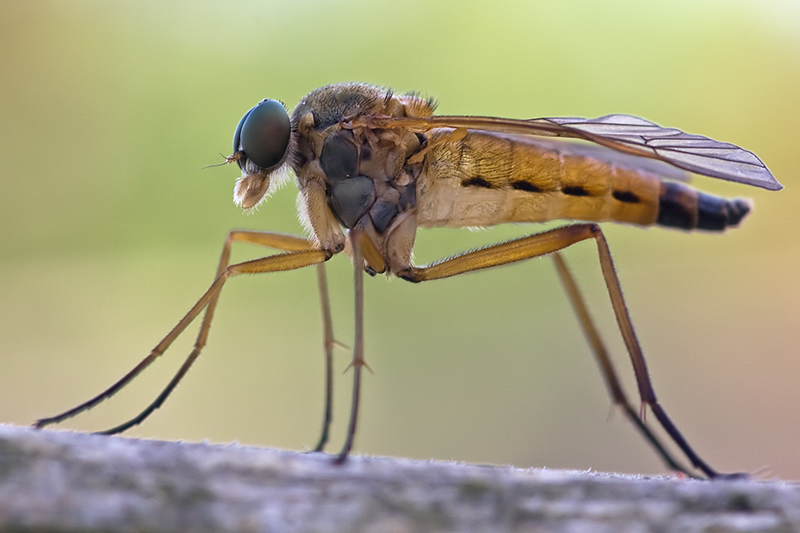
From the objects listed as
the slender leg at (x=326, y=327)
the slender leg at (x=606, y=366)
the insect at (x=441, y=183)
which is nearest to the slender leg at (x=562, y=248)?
the insect at (x=441, y=183)

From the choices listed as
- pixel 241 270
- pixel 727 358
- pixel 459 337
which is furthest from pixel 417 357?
pixel 241 270

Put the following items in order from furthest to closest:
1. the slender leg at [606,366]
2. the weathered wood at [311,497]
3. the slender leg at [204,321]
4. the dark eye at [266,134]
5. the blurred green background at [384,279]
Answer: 1. the blurred green background at [384,279]
2. the dark eye at [266,134]
3. the slender leg at [606,366]
4. the slender leg at [204,321]
5. the weathered wood at [311,497]

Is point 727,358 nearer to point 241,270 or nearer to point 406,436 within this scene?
point 406,436

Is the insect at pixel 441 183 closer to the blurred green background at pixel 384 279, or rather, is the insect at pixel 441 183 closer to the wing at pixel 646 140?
the wing at pixel 646 140

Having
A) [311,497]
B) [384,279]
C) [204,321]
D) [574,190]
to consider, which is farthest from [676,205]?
[384,279]

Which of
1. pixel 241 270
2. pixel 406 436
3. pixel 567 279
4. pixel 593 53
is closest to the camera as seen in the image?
pixel 241 270

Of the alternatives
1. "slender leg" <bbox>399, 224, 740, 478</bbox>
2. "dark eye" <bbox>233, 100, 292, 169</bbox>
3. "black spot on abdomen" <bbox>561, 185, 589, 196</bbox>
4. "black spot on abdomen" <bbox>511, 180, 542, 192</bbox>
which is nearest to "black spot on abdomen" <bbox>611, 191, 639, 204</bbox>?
"black spot on abdomen" <bbox>561, 185, 589, 196</bbox>

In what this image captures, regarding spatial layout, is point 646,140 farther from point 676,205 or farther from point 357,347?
point 357,347
